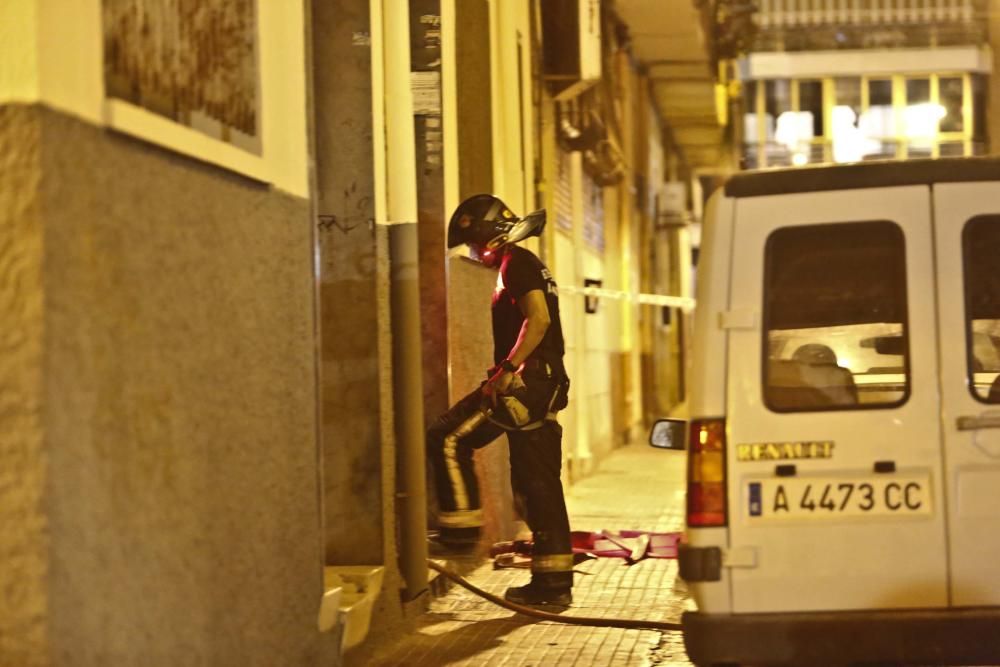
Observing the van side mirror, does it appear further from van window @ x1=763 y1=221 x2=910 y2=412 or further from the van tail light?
van window @ x1=763 y1=221 x2=910 y2=412

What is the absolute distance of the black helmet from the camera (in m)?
7.83

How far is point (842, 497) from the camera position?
5.13 m

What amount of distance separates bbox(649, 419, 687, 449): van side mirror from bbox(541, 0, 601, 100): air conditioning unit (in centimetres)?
736

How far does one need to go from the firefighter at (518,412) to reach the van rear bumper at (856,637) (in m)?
2.62

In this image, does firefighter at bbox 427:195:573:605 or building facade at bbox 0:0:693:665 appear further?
firefighter at bbox 427:195:573:605

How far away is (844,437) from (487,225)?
3090mm

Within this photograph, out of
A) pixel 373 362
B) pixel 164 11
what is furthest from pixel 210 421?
pixel 373 362

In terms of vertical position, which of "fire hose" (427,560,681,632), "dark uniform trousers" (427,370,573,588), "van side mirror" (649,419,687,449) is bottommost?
"fire hose" (427,560,681,632)

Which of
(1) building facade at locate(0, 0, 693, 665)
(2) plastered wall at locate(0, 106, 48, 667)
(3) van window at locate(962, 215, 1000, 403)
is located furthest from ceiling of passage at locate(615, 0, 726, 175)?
(2) plastered wall at locate(0, 106, 48, 667)

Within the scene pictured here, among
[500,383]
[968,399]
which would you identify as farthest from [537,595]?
[968,399]

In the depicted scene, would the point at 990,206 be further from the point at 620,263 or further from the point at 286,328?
the point at 620,263

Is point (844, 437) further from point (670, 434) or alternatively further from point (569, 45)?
point (569, 45)

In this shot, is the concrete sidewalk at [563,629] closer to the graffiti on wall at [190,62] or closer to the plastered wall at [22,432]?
the graffiti on wall at [190,62]

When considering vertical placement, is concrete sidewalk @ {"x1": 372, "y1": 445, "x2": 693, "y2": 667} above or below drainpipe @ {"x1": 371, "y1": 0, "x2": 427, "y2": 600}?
below
